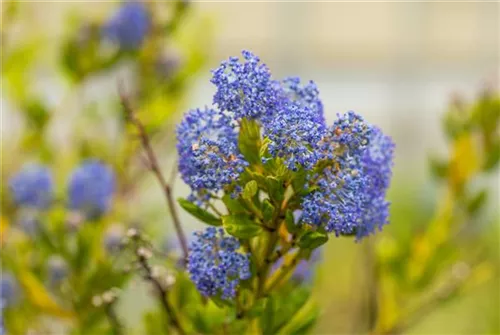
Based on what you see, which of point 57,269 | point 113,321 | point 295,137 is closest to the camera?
A: point 295,137

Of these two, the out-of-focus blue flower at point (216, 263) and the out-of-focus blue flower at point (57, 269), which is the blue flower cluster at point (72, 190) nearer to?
the out-of-focus blue flower at point (57, 269)

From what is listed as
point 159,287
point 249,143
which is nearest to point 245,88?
point 249,143

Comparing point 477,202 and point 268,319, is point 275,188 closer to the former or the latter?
point 268,319

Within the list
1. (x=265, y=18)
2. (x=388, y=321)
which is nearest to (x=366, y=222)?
(x=388, y=321)

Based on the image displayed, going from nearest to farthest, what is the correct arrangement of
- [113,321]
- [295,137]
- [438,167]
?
[295,137] < [113,321] < [438,167]

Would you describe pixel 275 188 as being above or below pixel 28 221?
below

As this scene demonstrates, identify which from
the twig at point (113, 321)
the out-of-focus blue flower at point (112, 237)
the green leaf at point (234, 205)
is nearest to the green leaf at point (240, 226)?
the green leaf at point (234, 205)

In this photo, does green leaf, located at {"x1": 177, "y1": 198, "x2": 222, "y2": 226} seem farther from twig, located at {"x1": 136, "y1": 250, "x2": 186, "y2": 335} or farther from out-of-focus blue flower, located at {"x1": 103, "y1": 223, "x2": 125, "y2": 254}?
out-of-focus blue flower, located at {"x1": 103, "y1": 223, "x2": 125, "y2": 254}

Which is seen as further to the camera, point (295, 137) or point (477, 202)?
point (477, 202)
